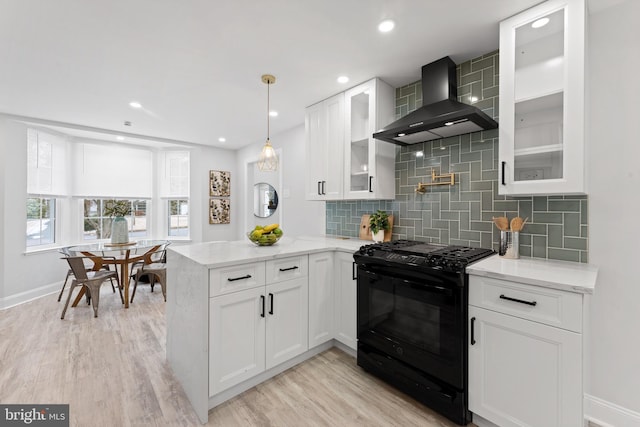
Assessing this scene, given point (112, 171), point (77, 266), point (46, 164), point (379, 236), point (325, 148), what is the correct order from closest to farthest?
point (379, 236)
point (325, 148)
point (77, 266)
point (46, 164)
point (112, 171)

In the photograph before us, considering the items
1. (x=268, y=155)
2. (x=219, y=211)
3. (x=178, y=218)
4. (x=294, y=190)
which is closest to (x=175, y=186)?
(x=178, y=218)

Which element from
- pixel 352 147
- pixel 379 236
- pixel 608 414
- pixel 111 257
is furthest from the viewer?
pixel 111 257

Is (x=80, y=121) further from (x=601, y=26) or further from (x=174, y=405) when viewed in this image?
(x=601, y=26)

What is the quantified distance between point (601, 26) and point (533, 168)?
967 millimetres

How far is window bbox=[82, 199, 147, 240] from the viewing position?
4.95 m

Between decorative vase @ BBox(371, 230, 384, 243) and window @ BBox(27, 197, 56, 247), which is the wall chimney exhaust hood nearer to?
decorative vase @ BBox(371, 230, 384, 243)

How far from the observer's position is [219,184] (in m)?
5.80

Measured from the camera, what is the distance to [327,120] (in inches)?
123

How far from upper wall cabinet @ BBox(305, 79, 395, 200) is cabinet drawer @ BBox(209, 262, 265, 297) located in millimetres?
1317

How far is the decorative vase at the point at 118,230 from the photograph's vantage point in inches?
157

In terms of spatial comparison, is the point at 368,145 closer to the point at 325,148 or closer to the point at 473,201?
the point at 325,148

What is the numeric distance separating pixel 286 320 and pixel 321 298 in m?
0.39

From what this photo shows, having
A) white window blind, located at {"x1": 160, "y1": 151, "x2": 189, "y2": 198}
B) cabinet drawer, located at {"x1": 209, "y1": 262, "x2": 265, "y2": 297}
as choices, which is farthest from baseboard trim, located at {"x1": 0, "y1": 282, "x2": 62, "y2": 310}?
cabinet drawer, located at {"x1": 209, "y1": 262, "x2": 265, "y2": 297}

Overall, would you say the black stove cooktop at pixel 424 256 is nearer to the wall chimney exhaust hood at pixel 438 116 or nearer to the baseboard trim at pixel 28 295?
the wall chimney exhaust hood at pixel 438 116
